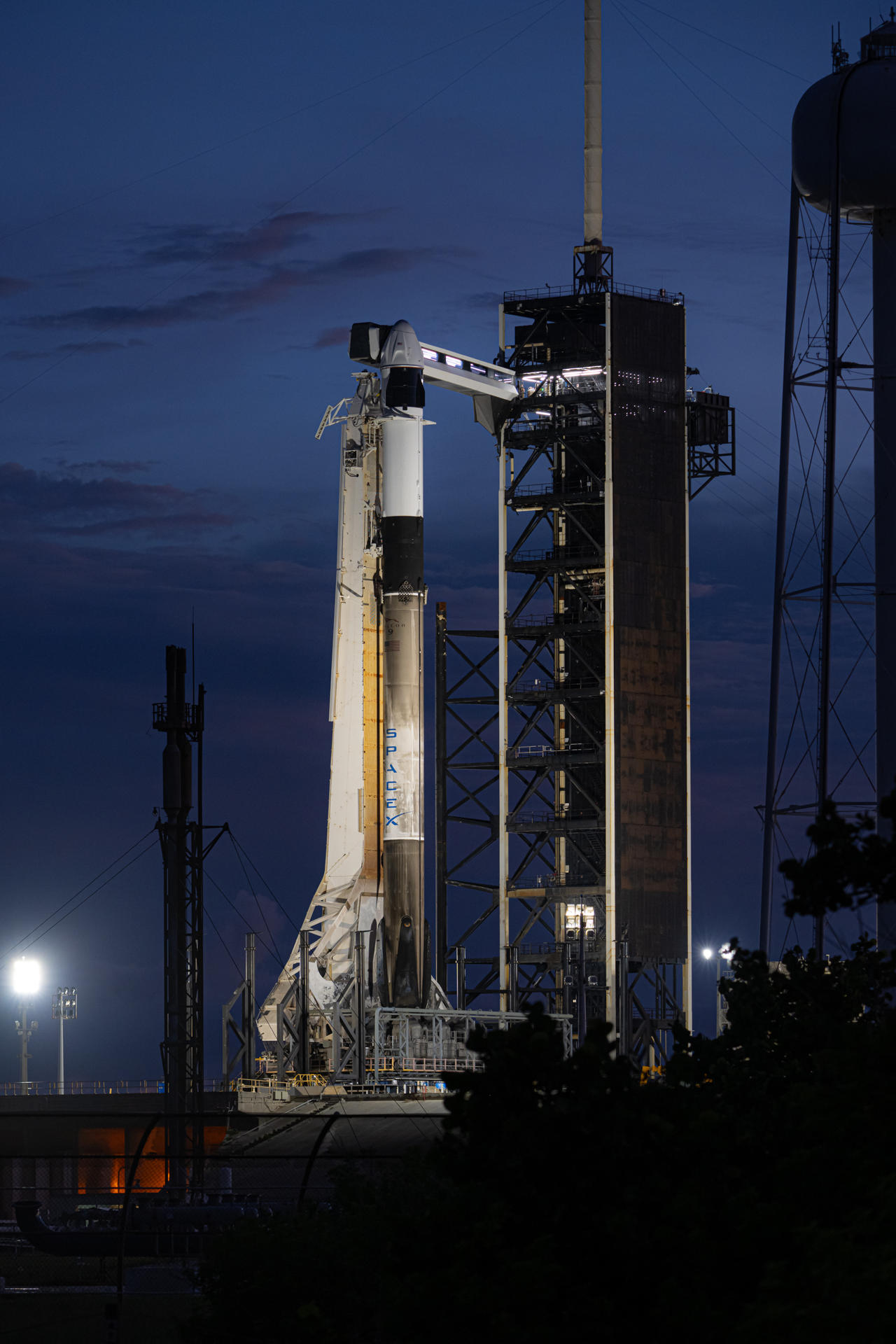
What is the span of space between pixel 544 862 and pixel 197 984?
3214 centimetres

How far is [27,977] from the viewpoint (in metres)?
113

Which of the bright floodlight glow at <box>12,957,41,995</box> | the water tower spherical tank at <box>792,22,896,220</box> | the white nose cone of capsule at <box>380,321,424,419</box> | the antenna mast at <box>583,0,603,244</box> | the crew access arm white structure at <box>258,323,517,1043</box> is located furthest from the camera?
the bright floodlight glow at <box>12,957,41,995</box>

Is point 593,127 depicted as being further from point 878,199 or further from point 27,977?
point 27,977

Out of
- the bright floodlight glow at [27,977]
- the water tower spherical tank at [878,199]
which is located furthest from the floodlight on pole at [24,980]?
the water tower spherical tank at [878,199]

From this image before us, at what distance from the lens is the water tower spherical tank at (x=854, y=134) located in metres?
53.9

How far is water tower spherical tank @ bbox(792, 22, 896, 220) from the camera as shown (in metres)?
53.9

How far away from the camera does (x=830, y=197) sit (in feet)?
176

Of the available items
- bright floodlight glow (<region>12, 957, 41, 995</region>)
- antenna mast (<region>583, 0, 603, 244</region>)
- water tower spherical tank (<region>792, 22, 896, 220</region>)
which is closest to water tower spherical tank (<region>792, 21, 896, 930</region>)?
water tower spherical tank (<region>792, 22, 896, 220</region>)

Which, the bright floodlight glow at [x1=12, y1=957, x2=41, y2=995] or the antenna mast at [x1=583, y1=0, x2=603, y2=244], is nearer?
the antenna mast at [x1=583, y1=0, x2=603, y2=244]

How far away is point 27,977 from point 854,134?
75029mm

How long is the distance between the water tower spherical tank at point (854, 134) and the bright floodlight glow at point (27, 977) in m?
71.9

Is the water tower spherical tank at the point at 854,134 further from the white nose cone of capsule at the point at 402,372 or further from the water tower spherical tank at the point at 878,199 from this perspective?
the white nose cone of capsule at the point at 402,372

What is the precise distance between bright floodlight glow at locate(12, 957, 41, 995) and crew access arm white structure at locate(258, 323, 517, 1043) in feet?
107

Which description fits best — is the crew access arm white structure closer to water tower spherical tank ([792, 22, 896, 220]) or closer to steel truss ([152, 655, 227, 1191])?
steel truss ([152, 655, 227, 1191])
